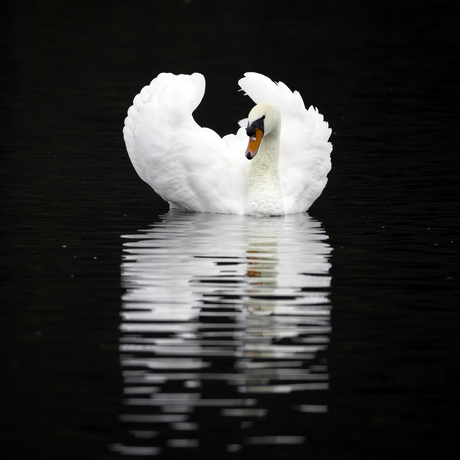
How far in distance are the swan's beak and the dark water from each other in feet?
2.75

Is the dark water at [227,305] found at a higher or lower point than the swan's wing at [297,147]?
lower

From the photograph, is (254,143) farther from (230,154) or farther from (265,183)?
(230,154)

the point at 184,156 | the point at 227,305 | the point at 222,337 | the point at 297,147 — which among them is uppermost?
the point at 297,147

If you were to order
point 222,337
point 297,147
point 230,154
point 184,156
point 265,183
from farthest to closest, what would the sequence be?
point 297,147 < point 230,154 < point 184,156 < point 265,183 < point 222,337

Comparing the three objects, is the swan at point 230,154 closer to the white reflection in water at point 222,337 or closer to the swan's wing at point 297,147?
the swan's wing at point 297,147

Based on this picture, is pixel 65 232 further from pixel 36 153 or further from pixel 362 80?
pixel 362 80

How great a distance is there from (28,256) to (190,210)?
3.64 metres

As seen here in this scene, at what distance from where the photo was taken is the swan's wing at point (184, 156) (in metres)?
15.0

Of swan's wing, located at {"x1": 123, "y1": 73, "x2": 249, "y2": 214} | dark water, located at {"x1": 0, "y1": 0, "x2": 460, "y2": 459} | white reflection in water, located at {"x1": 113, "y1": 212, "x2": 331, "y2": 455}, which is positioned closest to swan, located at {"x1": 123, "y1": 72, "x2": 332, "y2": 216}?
swan's wing, located at {"x1": 123, "y1": 73, "x2": 249, "y2": 214}

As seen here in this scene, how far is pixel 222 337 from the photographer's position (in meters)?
9.27

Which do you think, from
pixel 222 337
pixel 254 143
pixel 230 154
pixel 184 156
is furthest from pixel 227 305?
pixel 230 154

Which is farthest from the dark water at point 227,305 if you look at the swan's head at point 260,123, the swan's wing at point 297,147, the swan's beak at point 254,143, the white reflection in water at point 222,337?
the swan's head at point 260,123

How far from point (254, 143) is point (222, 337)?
5.72m

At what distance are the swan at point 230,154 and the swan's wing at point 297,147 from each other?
12 millimetres
